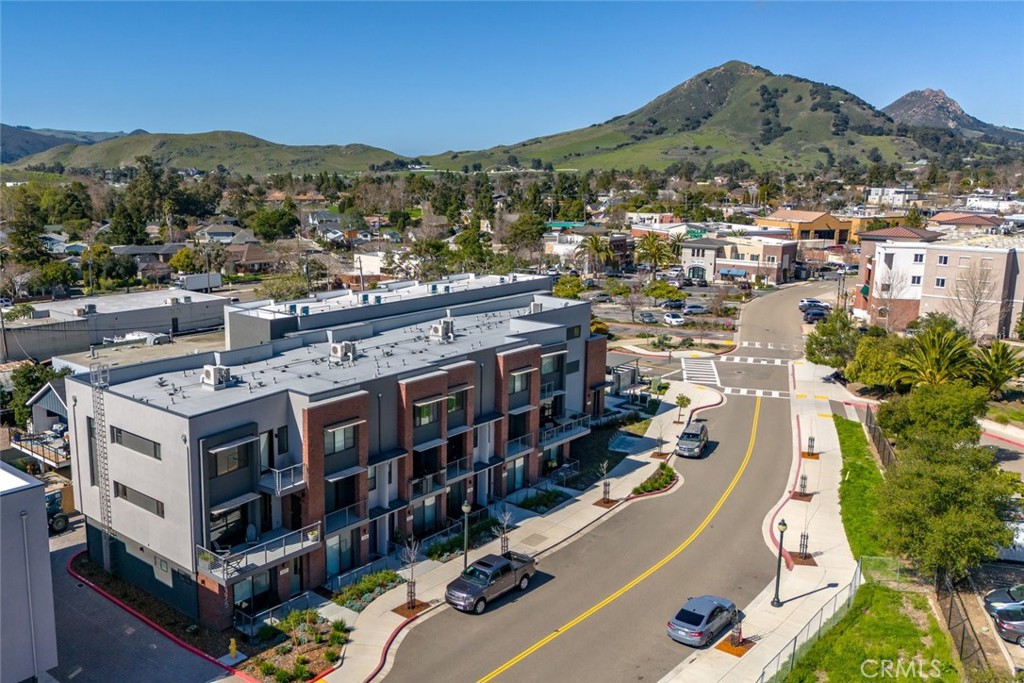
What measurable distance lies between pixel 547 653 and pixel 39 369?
3532 centimetres

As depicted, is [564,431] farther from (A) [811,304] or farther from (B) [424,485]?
(A) [811,304]

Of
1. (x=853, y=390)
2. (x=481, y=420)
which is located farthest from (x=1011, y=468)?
(x=481, y=420)

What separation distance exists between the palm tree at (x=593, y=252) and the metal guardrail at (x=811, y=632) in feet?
267

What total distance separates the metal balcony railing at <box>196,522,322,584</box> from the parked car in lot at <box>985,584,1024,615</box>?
23194mm

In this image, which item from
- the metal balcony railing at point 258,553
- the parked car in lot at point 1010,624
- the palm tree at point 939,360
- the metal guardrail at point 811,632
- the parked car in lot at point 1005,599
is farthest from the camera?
the palm tree at point 939,360

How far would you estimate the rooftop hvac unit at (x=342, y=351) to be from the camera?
33.4 m

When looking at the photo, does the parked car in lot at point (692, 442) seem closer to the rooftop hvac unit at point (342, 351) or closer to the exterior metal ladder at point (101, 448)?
the rooftop hvac unit at point (342, 351)

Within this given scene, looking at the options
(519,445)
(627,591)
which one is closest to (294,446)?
(519,445)

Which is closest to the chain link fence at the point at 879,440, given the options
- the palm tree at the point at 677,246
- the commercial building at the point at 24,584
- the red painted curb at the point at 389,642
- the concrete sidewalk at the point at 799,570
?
the concrete sidewalk at the point at 799,570

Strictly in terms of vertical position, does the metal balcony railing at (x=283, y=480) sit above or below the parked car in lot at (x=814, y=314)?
above

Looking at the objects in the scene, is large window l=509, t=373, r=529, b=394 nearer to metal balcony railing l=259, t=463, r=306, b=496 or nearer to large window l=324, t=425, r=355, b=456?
large window l=324, t=425, r=355, b=456

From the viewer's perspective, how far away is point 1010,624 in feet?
84.5

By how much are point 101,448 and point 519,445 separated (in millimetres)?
17812

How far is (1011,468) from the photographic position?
139 ft
